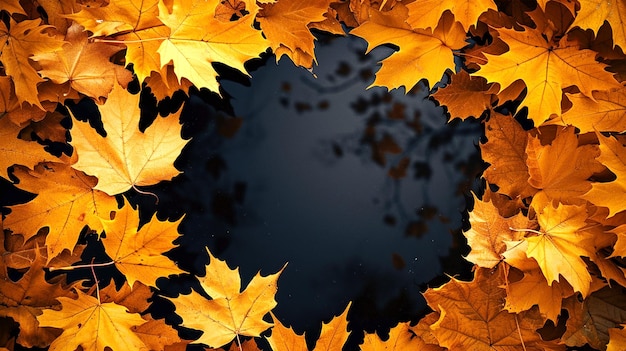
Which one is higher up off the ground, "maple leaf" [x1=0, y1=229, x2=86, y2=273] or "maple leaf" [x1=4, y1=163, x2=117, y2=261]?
"maple leaf" [x1=4, y1=163, x2=117, y2=261]

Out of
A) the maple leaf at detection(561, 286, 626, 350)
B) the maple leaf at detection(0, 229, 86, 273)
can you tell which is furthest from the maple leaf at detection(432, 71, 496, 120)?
the maple leaf at detection(0, 229, 86, 273)

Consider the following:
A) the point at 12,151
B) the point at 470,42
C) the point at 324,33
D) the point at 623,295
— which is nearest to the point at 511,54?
the point at 470,42

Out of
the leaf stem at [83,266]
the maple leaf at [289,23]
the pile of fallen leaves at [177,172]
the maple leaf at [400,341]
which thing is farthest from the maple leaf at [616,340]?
the leaf stem at [83,266]

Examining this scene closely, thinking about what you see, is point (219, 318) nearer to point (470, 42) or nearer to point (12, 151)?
point (12, 151)

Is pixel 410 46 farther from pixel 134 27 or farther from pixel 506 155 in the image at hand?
pixel 134 27

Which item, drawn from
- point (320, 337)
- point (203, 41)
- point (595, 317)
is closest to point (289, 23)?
point (203, 41)

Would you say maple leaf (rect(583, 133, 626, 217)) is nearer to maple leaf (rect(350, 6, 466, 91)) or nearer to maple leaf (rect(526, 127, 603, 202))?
maple leaf (rect(526, 127, 603, 202))
